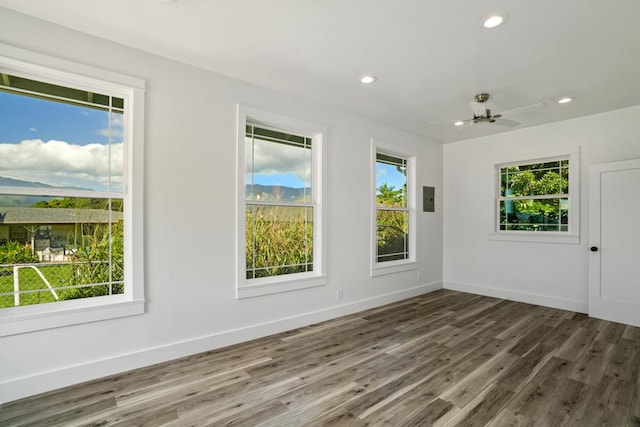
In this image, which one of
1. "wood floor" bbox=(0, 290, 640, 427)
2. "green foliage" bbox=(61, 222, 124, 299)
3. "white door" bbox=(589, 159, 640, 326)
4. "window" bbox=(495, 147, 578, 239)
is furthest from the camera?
"window" bbox=(495, 147, 578, 239)

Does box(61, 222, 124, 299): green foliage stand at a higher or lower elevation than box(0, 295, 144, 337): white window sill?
higher

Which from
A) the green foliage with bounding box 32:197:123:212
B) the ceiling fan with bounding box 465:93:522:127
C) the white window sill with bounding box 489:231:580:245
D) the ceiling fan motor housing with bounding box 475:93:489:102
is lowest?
the white window sill with bounding box 489:231:580:245

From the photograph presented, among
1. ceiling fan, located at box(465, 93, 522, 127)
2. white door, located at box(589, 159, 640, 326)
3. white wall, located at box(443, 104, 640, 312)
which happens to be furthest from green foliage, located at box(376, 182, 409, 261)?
white door, located at box(589, 159, 640, 326)

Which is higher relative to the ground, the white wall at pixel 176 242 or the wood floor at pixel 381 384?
the white wall at pixel 176 242

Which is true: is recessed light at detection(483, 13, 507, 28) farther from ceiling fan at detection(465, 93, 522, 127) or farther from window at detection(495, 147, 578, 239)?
window at detection(495, 147, 578, 239)

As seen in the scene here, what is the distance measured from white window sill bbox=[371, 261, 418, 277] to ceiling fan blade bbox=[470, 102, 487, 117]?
2.43 metres

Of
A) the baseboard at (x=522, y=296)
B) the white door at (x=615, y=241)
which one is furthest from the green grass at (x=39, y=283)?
the white door at (x=615, y=241)

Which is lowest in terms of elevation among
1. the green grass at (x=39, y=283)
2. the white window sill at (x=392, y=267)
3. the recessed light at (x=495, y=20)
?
the white window sill at (x=392, y=267)

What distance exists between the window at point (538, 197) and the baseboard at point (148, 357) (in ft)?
10.4

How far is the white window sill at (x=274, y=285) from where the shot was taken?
3.37m

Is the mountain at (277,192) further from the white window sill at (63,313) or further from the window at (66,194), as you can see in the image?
the white window sill at (63,313)

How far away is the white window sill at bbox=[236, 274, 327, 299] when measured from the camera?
337cm

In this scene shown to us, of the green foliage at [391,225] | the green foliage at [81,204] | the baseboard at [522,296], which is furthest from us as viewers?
Answer: the green foliage at [391,225]

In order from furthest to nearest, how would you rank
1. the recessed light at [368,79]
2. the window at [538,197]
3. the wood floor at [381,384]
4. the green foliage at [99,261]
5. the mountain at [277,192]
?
the window at [538,197] → the mountain at [277,192] → the recessed light at [368,79] → the green foliage at [99,261] → the wood floor at [381,384]
